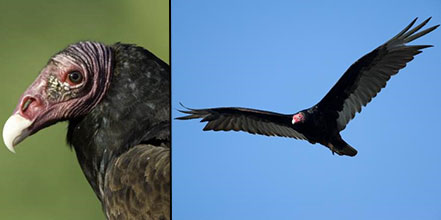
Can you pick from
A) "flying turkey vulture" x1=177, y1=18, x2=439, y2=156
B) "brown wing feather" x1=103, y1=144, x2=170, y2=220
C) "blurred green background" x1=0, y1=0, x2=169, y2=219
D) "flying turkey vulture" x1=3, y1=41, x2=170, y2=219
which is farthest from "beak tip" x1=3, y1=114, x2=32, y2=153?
"flying turkey vulture" x1=177, y1=18, x2=439, y2=156

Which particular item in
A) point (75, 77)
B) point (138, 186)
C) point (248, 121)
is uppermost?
point (75, 77)

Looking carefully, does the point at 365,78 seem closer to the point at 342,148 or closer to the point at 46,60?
the point at 342,148

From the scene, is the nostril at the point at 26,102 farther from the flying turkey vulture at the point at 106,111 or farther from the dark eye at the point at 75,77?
the dark eye at the point at 75,77

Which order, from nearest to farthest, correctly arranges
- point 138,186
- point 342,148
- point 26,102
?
1. point 138,186
2. point 26,102
3. point 342,148

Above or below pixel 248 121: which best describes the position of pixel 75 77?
above

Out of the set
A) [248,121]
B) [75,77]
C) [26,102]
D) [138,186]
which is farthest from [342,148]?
[26,102]

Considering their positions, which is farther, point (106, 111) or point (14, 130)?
point (106, 111)

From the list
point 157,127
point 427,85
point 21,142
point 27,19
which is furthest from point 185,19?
point 427,85
